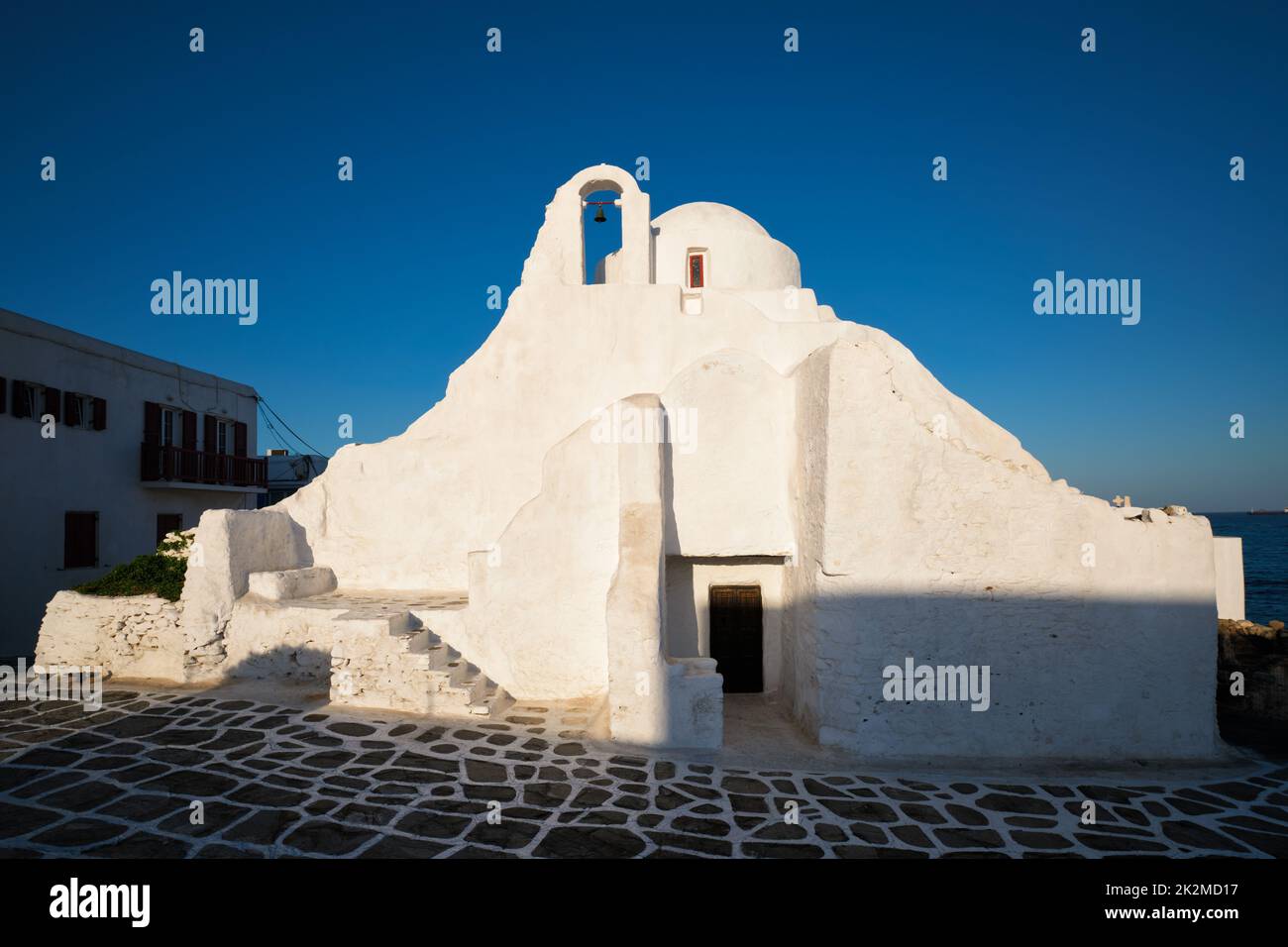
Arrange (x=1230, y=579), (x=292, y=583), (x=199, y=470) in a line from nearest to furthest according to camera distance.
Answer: (x=1230, y=579) → (x=292, y=583) → (x=199, y=470)

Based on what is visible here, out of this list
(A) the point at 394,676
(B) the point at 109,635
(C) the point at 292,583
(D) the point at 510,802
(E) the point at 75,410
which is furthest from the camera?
(E) the point at 75,410

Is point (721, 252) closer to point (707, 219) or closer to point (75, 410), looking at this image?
point (707, 219)

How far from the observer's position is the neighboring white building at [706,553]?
7230mm

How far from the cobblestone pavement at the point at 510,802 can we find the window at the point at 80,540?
26.0ft

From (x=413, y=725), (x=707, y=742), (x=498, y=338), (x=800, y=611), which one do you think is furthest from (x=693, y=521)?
(x=498, y=338)

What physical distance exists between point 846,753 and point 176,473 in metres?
16.5

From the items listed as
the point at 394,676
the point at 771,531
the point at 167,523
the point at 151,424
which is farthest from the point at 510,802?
the point at 151,424

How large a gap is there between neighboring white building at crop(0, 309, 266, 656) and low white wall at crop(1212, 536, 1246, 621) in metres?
19.9

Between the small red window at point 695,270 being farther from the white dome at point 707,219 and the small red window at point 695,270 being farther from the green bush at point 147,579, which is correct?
the green bush at point 147,579

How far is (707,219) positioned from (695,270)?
1180mm

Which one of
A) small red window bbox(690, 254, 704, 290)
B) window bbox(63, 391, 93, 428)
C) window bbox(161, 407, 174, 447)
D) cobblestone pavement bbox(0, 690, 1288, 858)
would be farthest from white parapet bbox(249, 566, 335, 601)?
window bbox(161, 407, 174, 447)

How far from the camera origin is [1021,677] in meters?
7.26

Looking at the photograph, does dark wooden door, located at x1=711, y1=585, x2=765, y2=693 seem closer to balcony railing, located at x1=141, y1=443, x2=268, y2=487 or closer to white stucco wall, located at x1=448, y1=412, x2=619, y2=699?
white stucco wall, located at x1=448, y1=412, x2=619, y2=699

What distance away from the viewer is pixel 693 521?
8.73m
